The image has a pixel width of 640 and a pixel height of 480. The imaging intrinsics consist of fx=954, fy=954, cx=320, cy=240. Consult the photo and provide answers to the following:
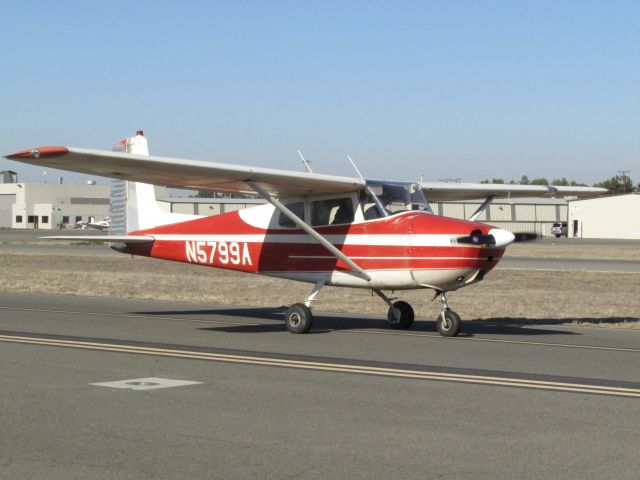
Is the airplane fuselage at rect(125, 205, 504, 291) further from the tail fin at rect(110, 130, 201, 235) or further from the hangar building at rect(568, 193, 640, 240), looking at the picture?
the hangar building at rect(568, 193, 640, 240)

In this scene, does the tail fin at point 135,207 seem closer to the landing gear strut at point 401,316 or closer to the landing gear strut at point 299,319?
the landing gear strut at point 299,319

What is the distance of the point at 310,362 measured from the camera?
Answer: 35.6ft

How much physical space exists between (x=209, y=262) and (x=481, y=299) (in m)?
7.50

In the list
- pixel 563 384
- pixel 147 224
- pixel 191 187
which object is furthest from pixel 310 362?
pixel 147 224

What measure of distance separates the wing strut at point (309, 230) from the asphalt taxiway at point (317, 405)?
1050 mm

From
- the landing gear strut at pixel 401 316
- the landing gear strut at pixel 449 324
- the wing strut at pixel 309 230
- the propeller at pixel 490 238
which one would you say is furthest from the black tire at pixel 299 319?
the propeller at pixel 490 238

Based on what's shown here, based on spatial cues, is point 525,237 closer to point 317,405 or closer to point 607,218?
point 317,405

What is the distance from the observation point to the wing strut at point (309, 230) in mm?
14656

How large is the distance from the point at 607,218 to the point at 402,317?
83967mm

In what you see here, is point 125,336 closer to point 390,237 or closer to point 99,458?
point 390,237

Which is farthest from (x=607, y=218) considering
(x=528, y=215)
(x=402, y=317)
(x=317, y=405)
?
(x=317, y=405)

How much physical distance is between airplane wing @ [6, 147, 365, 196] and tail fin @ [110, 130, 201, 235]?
217cm

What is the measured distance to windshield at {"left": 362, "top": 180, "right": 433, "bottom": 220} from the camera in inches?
580

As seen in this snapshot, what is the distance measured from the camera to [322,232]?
50.3 feet
